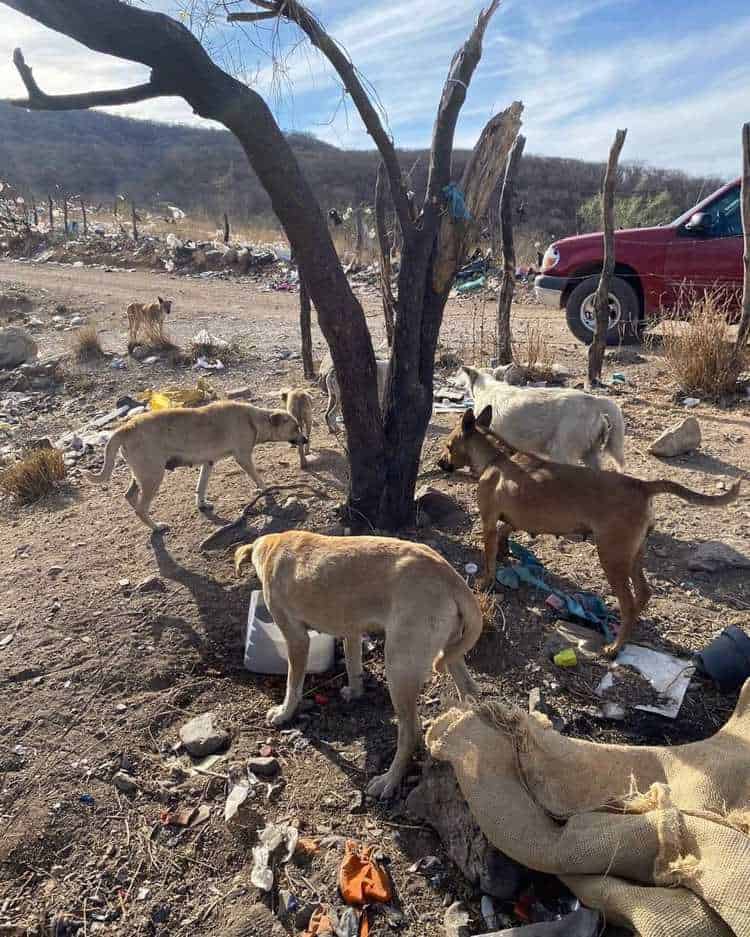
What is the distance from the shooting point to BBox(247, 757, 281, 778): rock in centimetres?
376

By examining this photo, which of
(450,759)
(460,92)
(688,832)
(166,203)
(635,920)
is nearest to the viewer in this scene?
(635,920)

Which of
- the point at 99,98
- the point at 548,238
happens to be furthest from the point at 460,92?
the point at 548,238

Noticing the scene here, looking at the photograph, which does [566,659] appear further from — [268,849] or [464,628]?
[268,849]

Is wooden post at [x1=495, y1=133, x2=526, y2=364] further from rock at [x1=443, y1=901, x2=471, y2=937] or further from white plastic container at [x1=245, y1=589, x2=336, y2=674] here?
rock at [x1=443, y1=901, x2=471, y2=937]

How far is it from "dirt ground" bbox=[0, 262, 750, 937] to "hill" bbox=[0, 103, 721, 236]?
21.7 metres

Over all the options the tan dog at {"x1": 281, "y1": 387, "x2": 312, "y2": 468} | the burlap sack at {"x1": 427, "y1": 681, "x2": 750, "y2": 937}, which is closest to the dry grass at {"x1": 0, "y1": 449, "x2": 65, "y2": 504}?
the tan dog at {"x1": 281, "y1": 387, "x2": 312, "y2": 468}

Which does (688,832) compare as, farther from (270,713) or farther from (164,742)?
(164,742)

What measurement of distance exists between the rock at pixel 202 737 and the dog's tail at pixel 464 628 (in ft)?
4.49

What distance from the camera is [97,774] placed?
379 cm

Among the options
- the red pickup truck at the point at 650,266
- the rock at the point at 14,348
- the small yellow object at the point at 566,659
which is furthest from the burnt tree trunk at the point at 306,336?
the small yellow object at the point at 566,659

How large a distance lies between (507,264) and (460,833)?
8.56 m

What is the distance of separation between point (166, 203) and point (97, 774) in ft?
161

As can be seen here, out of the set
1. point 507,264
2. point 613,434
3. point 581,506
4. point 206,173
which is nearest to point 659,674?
point 581,506

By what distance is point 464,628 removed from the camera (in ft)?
11.9
